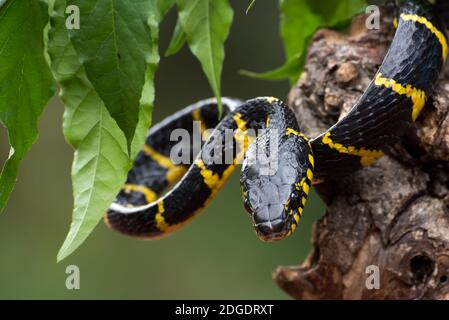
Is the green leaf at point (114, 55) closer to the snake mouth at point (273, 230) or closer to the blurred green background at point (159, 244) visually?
the snake mouth at point (273, 230)

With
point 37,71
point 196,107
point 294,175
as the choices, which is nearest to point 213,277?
point 196,107

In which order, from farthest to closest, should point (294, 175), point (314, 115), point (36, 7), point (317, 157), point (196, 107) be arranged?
point (196, 107)
point (314, 115)
point (317, 157)
point (294, 175)
point (36, 7)

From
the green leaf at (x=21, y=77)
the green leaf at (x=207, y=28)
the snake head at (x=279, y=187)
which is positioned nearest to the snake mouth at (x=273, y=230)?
the snake head at (x=279, y=187)

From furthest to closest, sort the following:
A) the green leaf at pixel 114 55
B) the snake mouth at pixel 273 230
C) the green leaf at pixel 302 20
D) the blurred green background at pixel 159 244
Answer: the blurred green background at pixel 159 244 → the green leaf at pixel 302 20 → the snake mouth at pixel 273 230 → the green leaf at pixel 114 55

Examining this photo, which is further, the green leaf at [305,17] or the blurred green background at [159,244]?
the blurred green background at [159,244]
